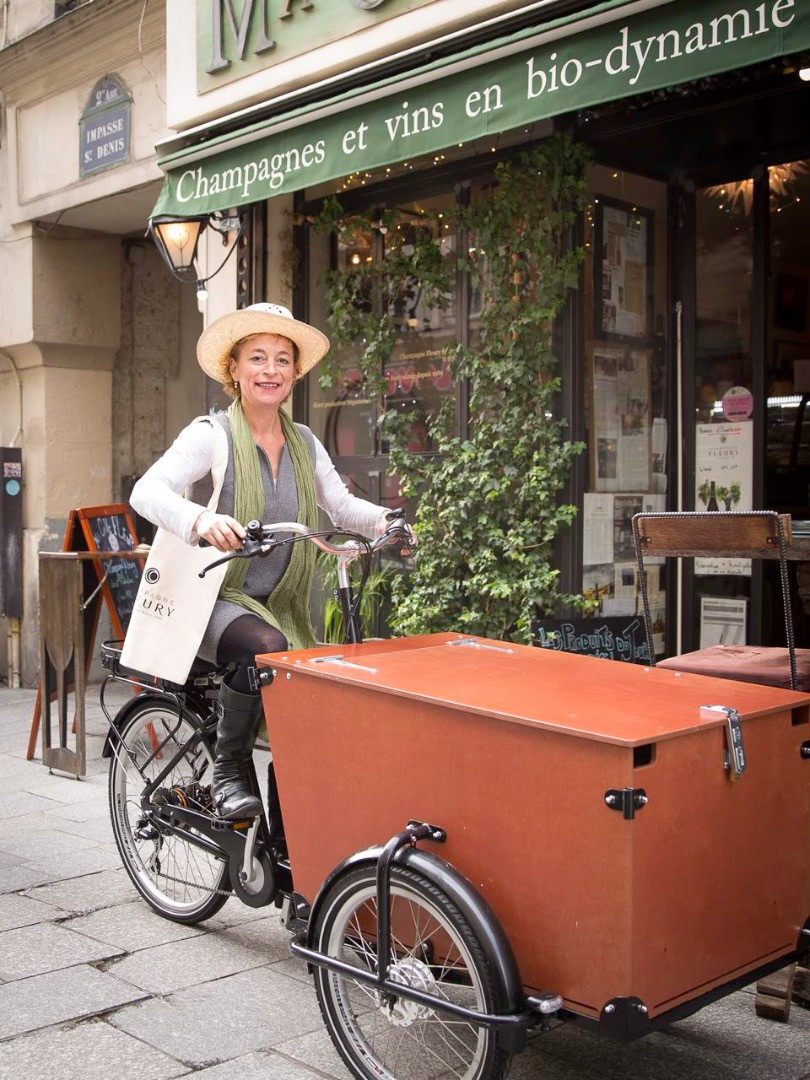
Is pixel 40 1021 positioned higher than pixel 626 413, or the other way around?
pixel 626 413

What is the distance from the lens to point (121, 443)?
10.4 meters

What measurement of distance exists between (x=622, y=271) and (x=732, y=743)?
14.5ft

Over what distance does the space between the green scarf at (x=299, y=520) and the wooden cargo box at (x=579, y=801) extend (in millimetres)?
661

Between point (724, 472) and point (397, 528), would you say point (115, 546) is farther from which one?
point (397, 528)

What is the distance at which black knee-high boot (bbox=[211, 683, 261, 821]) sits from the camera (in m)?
3.68

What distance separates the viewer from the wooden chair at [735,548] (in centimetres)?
353

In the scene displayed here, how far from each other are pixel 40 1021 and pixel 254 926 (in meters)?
0.96

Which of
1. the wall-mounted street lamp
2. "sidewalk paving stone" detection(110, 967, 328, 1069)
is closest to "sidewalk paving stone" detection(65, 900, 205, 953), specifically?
"sidewalk paving stone" detection(110, 967, 328, 1069)

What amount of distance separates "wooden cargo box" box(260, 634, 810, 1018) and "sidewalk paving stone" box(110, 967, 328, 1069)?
1.51 feet

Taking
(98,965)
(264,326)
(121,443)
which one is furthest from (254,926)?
(121,443)

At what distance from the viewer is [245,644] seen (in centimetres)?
364

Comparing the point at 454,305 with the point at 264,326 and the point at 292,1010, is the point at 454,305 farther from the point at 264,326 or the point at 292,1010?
the point at 292,1010

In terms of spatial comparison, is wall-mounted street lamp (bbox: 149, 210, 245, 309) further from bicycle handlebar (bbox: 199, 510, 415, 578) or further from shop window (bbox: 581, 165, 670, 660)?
bicycle handlebar (bbox: 199, 510, 415, 578)

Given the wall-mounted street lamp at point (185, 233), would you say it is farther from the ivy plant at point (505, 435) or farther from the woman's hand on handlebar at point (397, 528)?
the woman's hand on handlebar at point (397, 528)
